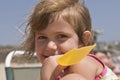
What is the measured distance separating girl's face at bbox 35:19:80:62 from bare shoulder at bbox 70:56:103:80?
→ 151 millimetres

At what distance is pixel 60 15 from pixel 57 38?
0.35ft

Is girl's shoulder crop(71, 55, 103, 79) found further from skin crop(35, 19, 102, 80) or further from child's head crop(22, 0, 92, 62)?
child's head crop(22, 0, 92, 62)

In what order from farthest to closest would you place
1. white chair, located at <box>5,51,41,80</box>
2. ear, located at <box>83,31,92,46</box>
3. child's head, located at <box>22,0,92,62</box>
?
1. white chair, located at <box>5,51,41,80</box>
2. ear, located at <box>83,31,92,46</box>
3. child's head, located at <box>22,0,92,62</box>

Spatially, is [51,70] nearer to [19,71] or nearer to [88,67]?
[88,67]

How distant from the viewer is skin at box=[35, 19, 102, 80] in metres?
1.37

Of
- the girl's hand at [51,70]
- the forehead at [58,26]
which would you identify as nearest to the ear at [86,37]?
the forehead at [58,26]

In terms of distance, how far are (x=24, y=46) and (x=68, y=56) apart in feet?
1.95

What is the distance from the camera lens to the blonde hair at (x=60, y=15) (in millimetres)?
1604

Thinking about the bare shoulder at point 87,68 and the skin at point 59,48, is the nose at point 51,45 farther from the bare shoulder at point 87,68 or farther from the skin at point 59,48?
the bare shoulder at point 87,68

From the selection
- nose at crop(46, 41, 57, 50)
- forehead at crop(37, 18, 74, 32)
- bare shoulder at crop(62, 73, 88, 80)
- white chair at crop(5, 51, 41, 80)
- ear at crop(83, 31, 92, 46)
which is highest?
forehead at crop(37, 18, 74, 32)

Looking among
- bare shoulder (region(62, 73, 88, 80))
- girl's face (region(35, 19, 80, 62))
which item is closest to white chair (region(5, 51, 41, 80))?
girl's face (region(35, 19, 80, 62))

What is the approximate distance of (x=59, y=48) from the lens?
5.14 feet

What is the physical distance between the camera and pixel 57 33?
5.13 ft

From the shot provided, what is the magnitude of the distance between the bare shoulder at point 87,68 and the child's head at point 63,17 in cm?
22
